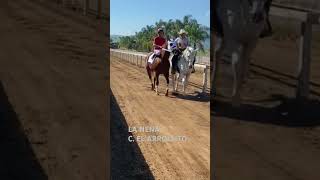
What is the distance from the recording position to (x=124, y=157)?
19.7 feet

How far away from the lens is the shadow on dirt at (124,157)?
18.8ft

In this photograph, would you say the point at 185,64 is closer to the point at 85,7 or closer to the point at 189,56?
the point at 189,56

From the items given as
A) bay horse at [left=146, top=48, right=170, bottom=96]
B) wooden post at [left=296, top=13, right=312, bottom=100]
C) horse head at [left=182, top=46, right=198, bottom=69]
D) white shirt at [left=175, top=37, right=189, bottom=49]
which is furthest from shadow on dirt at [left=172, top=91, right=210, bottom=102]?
horse head at [left=182, top=46, right=198, bottom=69]

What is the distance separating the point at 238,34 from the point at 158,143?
1775 millimetres

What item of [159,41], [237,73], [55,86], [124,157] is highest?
[159,41]

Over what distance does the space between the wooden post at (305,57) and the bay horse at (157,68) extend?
200 centimetres

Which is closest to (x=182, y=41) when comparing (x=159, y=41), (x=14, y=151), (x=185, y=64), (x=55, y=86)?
(x=159, y=41)

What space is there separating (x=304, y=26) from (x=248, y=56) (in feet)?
3.77

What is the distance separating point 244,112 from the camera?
Answer: 665 centimetres

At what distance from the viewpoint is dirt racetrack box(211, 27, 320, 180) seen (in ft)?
19.5

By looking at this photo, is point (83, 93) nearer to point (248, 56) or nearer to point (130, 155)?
point (130, 155)

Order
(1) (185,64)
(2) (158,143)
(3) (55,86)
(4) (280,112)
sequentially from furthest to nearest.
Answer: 1. (1) (185,64)
2. (4) (280,112)
3. (2) (158,143)
4. (3) (55,86)

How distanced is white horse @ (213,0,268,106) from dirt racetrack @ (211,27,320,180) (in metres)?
0.35

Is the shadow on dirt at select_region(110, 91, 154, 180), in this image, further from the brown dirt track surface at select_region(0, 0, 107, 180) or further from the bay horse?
the bay horse
